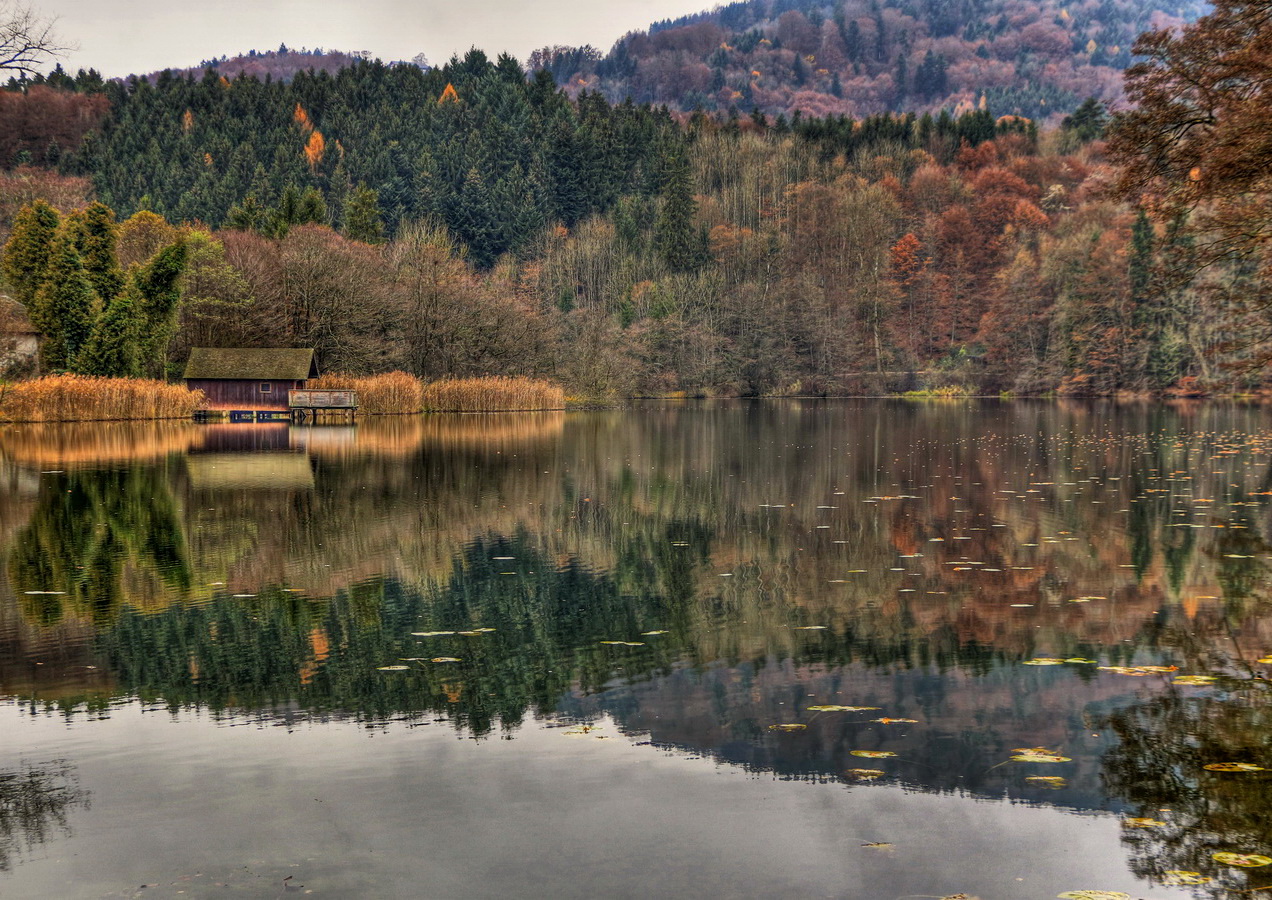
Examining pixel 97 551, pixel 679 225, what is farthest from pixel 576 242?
pixel 97 551

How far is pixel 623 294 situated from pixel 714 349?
15.8 meters

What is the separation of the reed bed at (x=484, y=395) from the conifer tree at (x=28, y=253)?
81.2 ft

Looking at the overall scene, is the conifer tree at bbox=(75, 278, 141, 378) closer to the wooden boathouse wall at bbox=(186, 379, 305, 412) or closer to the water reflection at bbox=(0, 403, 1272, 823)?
the wooden boathouse wall at bbox=(186, 379, 305, 412)

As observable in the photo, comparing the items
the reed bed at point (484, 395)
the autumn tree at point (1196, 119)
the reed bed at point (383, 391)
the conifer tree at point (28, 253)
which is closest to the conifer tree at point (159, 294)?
the conifer tree at point (28, 253)

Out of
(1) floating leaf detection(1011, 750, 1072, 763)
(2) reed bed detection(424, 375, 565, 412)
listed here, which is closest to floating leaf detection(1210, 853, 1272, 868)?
(1) floating leaf detection(1011, 750, 1072, 763)

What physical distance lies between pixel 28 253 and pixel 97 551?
196ft

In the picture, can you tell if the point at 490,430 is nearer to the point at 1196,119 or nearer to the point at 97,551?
the point at 97,551

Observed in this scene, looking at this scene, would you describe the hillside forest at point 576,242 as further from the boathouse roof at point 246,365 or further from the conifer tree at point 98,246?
the boathouse roof at point 246,365

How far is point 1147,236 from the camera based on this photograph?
345 ft

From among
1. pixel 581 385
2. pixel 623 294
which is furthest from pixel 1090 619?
pixel 623 294

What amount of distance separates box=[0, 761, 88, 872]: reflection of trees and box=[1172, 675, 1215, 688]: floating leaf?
10.0 metres

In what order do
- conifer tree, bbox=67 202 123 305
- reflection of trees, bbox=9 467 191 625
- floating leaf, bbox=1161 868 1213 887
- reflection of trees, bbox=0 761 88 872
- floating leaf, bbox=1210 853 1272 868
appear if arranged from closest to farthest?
floating leaf, bbox=1161 868 1213 887, floating leaf, bbox=1210 853 1272 868, reflection of trees, bbox=0 761 88 872, reflection of trees, bbox=9 467 191 625, conifer tree, bbox=67 202 123 305

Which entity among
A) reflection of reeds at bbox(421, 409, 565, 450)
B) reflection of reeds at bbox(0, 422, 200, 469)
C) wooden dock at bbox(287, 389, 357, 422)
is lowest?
reflection of reeds at bbox(421, 409, 565, 450)

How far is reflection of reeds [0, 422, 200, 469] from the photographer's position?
37.7 metres
